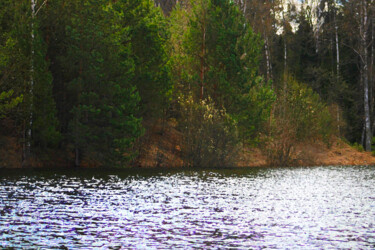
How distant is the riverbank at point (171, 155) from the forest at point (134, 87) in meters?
0.32

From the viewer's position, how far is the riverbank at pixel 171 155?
44781 millimetres

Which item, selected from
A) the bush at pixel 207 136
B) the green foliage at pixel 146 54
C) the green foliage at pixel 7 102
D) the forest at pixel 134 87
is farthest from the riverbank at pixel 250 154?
the green foliage at pixel 7 102

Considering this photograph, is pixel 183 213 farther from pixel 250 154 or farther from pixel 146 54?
pixel 250 154

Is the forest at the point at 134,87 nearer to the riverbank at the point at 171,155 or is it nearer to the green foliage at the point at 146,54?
the green foliage at the point at 146,54

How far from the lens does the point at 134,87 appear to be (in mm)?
45375

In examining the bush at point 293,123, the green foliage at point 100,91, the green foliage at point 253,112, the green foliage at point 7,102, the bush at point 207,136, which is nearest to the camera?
the green foliage at point 7,102

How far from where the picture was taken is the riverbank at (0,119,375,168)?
1763 inches

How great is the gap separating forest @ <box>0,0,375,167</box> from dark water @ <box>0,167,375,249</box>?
8510mm

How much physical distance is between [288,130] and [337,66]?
945 inches

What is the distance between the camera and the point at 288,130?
53.4m

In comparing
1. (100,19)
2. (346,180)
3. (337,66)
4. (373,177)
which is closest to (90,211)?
(346,180)

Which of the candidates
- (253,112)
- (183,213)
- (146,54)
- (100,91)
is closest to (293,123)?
(253,112)

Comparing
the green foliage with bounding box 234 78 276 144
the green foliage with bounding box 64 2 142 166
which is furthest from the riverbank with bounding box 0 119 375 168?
the green foliage with bounding box 64 2 142 166

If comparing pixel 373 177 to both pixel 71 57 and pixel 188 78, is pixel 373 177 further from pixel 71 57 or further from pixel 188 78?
pixel 71 57
